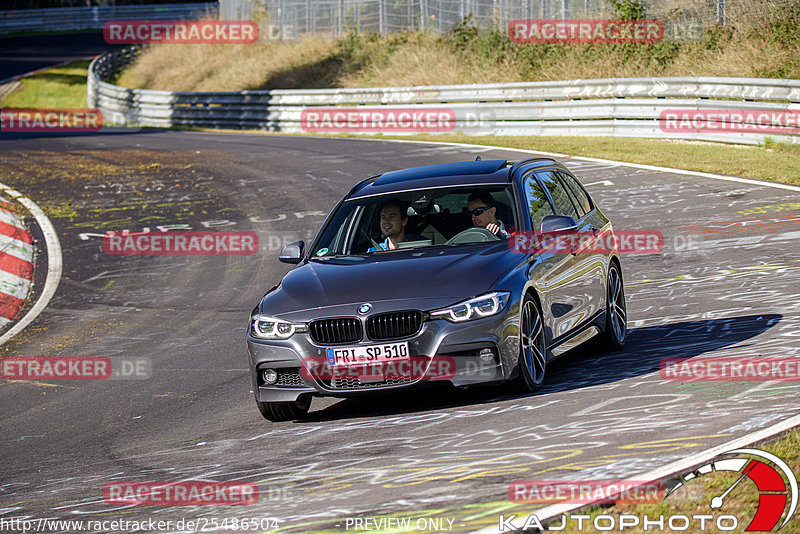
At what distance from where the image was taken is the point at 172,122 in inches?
1618

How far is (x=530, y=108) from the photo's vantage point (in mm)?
27781

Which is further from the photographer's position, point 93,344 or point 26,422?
point 93,344

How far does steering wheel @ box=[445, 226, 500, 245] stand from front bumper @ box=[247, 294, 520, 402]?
39.3 inches

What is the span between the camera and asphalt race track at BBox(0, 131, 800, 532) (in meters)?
5.84

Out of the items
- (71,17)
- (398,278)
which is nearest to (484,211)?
(398,278)

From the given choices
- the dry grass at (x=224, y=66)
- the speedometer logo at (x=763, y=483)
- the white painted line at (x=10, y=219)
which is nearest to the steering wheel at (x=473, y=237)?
the speedometer logo at (x=763, y=483)

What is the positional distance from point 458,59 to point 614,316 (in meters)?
31.0

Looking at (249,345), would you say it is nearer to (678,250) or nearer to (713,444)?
(713,444)

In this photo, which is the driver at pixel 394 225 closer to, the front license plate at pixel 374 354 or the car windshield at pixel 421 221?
the car windshield at pixel 421 221

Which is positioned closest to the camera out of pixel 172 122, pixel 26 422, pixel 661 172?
pixel 26 422

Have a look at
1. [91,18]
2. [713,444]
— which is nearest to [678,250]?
[713,444]

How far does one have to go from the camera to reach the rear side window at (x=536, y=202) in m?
8.83

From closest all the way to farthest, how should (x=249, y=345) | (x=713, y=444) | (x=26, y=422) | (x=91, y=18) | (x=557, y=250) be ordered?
(x=713, y=444) < (x=249, y=345) < (x=557, y=250) < (x=26, y=422) < (x=91, y=18)

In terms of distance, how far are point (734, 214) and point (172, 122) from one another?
28720 mm
